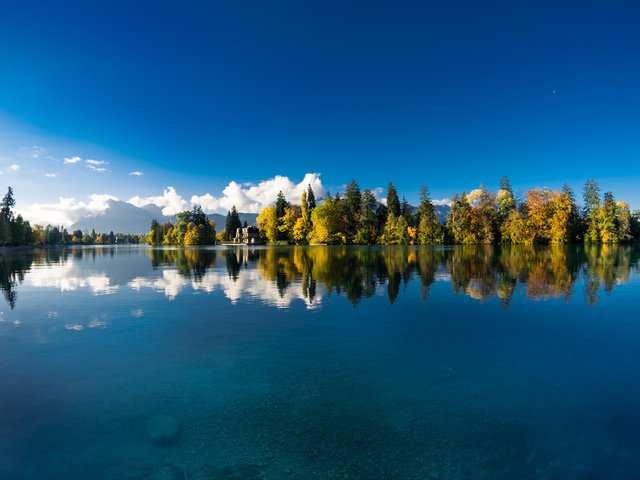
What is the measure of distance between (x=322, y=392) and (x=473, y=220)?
104021mm

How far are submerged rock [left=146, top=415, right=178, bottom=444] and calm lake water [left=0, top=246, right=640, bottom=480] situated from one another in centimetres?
4

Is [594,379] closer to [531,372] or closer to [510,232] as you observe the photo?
[531,372]

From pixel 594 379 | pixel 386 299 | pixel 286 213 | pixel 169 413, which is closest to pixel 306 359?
pixel 169 413

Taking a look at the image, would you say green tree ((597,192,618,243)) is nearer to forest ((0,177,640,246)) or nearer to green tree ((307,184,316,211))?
forest ((0,177,640,246))

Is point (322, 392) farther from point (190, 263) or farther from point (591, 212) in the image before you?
point (591, 212)

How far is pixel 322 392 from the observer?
752cm

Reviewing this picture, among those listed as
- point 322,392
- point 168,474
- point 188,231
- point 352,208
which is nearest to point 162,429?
point 168,474

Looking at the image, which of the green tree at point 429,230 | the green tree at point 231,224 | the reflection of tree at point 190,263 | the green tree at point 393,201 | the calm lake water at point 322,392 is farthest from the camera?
the green tree at point 231,224

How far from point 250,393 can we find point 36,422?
3933 millimetres

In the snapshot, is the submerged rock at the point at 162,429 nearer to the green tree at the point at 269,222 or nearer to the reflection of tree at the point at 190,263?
the reflection of tree at the point at 190,263

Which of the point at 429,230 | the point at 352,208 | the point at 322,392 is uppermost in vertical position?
the point at 352,208

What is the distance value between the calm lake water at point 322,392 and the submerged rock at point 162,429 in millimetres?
38

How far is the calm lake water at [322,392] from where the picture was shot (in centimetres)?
541

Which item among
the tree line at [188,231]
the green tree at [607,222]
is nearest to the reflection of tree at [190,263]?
the tree line at [188,231]
